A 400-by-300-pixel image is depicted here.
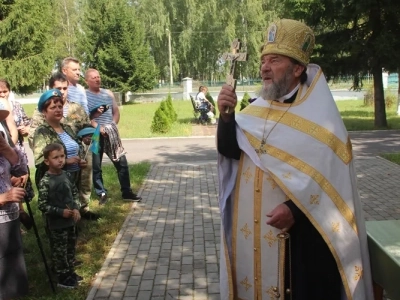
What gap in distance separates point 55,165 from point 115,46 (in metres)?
34.2

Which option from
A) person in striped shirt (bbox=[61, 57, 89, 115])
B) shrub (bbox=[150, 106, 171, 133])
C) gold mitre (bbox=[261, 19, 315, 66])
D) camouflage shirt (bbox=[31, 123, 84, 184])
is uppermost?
gold mitre (bbox=[261, 19, 315, 66])

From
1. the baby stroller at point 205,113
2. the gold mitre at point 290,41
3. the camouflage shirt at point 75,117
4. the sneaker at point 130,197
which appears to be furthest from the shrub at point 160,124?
the gold mitre at point 290,41

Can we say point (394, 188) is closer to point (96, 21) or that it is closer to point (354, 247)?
point (354, 247)

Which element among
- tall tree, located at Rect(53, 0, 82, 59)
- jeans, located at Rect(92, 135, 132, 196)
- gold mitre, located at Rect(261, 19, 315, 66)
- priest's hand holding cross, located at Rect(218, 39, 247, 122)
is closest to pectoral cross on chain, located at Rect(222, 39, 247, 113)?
priest's hand holding cross, located at Rect(218, 39, 247, 122)

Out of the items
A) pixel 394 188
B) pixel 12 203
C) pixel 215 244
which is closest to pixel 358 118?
pixel 394 188

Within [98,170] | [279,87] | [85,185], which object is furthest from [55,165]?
[98,170]

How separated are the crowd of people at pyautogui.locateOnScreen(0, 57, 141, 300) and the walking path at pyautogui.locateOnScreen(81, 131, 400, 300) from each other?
50cm

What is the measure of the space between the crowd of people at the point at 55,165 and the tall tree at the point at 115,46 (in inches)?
1227

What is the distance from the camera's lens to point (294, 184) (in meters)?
2.36

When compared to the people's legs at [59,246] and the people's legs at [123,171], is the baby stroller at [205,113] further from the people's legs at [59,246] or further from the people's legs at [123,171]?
the people's legs at [59,246]

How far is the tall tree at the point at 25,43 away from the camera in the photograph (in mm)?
27047

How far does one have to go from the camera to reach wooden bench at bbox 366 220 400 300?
247 cm

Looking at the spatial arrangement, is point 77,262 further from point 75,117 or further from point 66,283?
point 75,117

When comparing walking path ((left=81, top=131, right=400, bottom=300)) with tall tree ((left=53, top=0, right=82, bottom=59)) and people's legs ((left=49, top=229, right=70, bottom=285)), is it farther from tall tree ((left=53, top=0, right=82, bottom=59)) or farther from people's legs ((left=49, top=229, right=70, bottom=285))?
tall tree ((left=53, top=0, right=82, bottom=59))
